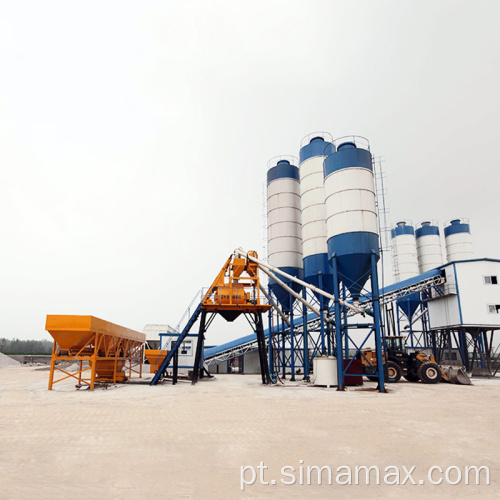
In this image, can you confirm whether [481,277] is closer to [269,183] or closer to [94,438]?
[269,183]

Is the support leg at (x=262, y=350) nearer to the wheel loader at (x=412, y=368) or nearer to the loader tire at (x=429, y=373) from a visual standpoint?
the wheel loader at (x=412, y=368)

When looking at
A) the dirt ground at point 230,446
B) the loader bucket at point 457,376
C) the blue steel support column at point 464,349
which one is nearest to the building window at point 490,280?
the blue steel support column at point 464,349

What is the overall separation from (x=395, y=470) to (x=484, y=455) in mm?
2269

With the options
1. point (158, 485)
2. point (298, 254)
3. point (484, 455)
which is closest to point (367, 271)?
point (298, 254)

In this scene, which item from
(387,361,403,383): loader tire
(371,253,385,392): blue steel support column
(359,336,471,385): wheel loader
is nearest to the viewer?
(371,253,385,392): blue steel support column

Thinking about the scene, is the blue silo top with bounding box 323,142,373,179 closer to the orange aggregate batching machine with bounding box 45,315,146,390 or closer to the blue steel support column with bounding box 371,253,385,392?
the blue steel support column with bounding box 371,253,385,392

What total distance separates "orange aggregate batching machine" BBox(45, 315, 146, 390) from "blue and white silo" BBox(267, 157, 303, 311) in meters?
11.3

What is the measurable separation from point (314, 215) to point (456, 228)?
31365 millimetres

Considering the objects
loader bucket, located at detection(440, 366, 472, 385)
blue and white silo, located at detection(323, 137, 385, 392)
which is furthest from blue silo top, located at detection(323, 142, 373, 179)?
loader bucket, located at detection(440, 366, 472, 385)

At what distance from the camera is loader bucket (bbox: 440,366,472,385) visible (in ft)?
74.1

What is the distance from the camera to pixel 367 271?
803 inches

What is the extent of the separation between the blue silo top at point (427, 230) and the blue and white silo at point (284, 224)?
27.3 meters

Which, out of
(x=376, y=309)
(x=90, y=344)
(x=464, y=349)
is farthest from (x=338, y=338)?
(x=464, y=349)

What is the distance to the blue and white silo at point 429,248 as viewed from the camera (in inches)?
1873
